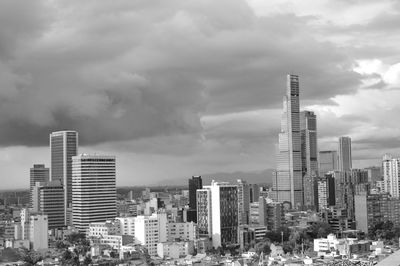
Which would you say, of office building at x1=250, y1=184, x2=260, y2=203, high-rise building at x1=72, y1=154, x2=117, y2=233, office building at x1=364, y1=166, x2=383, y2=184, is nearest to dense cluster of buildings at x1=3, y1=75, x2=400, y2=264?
high-rise building at x1=72, y1=154, x2=117, y2=233

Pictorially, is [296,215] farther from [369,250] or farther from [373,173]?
[373,173]

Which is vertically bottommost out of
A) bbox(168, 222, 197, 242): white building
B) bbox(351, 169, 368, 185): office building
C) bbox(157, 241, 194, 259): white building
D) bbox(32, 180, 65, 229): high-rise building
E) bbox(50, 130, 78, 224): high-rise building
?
bbox(157, 241, 194, 259): white building

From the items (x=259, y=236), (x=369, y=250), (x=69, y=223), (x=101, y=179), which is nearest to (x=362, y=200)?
(x=259, y=236)

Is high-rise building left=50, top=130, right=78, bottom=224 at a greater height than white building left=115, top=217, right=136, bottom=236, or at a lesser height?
greater

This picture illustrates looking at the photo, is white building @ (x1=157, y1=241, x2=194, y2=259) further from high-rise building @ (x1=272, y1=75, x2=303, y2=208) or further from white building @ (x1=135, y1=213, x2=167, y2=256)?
high-rise building @ (x1=272, y1=75, x2=303, y2=208)

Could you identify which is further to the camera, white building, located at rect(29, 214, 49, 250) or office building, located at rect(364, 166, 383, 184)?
office building, located at rect(364, 166, 383, 184)

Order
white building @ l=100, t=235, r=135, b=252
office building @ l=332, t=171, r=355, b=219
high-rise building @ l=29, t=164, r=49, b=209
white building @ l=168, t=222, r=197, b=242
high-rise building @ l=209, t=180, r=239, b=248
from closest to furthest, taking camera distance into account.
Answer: white building @ l=100, t=235, r=135, b=252 → white building @ l=168, t=222, r=197, b=242 → high-rise building @ l=209, t=180, r=239, b=248 → office building @ l=332, t=171, r=355, b=219 → high-rise building @ l=29, t=164, r=49, b=209

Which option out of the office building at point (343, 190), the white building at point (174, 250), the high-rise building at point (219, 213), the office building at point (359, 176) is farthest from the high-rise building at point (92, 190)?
the office building at point (359, 176)
